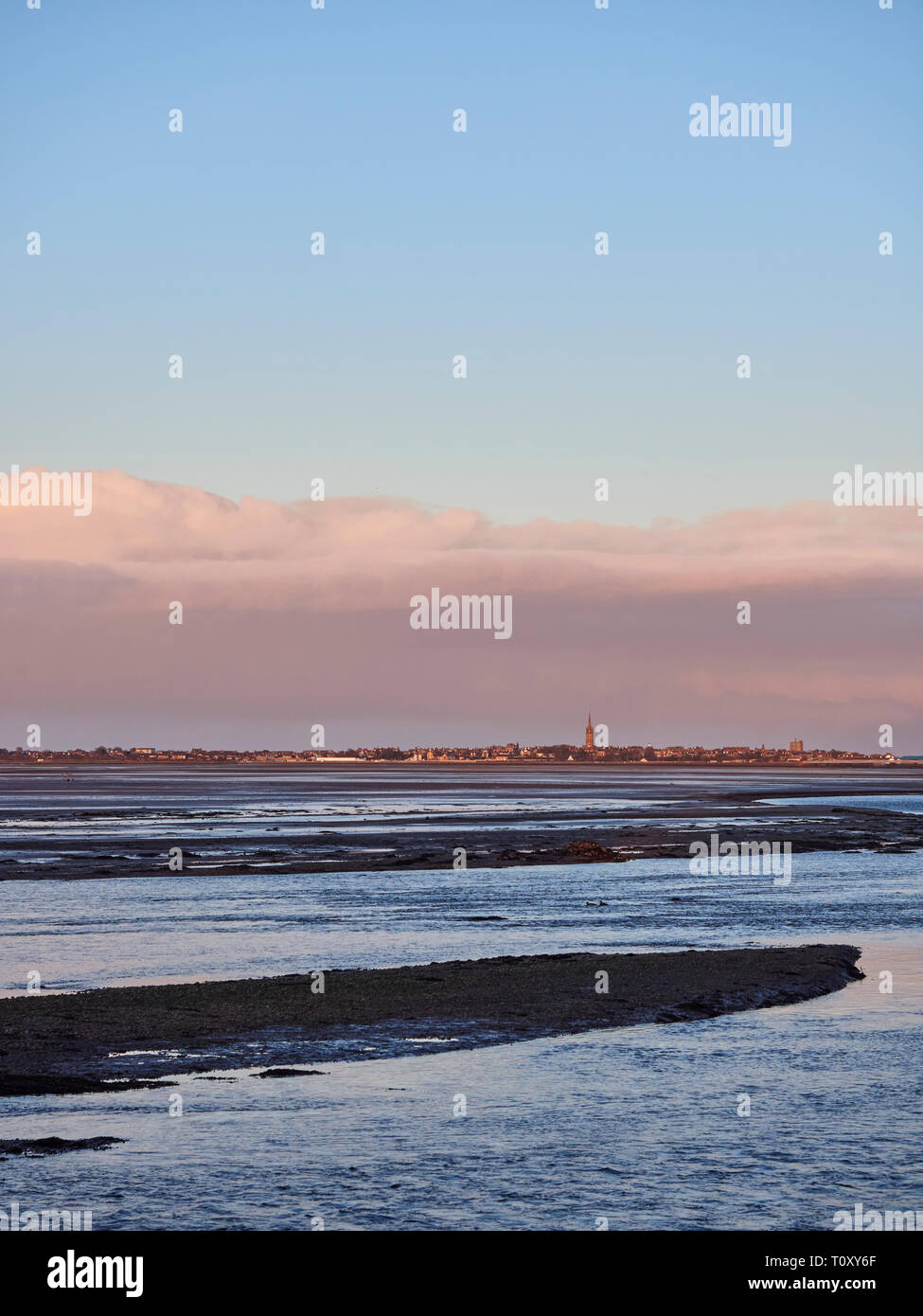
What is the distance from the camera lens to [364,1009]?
806 inches

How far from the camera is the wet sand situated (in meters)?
17.3

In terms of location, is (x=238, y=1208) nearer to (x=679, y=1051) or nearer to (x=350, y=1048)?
(x=350, y=1048)

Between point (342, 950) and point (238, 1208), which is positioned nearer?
point (238, 1208)

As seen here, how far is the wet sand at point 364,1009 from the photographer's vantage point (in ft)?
56.6

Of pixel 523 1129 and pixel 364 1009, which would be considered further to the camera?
pixel 364 1009

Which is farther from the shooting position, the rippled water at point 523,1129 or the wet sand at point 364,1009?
the wet sand at point 364,1009

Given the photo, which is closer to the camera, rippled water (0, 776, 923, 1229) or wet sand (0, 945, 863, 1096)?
rippled water (0, 776, 923, 1229)

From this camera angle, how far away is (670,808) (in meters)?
96.2

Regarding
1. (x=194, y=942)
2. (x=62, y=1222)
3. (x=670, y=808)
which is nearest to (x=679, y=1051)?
(x=62, y=1222)

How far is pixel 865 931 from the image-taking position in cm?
3006

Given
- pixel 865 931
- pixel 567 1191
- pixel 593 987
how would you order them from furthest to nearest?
pixel 865 931 → pixel 593 987 → pixel 567 1191

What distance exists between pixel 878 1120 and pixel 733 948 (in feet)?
41.3

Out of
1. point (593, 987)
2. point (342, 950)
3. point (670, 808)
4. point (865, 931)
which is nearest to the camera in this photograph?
point (593, 987)
